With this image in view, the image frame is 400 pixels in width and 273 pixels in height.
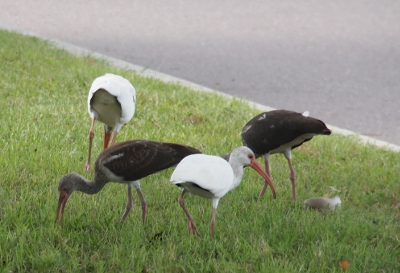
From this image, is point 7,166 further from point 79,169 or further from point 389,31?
point 389,31

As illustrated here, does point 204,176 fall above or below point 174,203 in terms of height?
above

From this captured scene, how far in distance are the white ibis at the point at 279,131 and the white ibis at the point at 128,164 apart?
0.61 m

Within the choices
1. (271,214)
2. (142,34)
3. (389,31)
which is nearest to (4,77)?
(142,34)

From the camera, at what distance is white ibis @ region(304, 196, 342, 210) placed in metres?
4.61

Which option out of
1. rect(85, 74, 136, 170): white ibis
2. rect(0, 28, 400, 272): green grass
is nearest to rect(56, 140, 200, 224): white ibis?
rect(0, 28, 400, 272): green grass

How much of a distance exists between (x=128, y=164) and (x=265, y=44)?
228 inches

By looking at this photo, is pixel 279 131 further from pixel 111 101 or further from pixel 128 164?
pixel 111 101

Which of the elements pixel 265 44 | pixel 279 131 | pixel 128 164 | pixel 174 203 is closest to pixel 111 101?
pixel 174 203

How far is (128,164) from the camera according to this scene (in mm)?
4059

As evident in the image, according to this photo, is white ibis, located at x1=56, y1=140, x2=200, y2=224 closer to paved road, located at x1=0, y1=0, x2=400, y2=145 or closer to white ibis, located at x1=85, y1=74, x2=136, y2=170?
white ibis, located at x1=85, y1=74, x2=136, y2=170

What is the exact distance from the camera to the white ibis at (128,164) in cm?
407

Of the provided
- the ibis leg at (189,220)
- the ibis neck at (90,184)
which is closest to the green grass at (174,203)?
the ibis leg at (189,220)

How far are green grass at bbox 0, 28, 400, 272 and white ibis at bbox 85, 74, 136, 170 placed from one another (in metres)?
0.46

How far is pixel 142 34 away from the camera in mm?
9797
